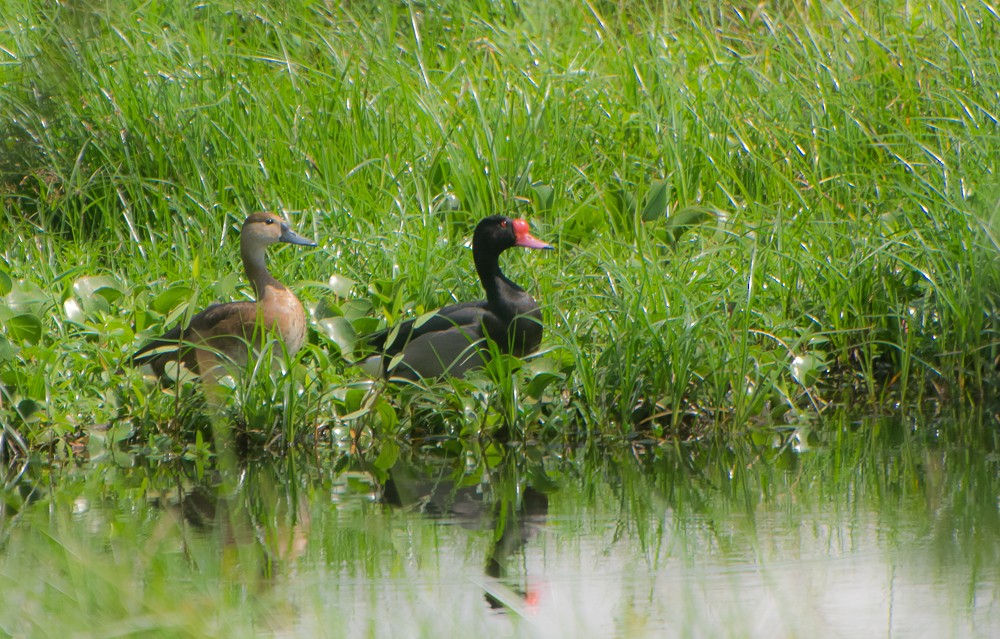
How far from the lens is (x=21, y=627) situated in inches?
127

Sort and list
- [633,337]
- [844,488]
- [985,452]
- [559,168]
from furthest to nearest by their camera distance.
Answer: [559,168], [633,337], [985,452], [844,488]

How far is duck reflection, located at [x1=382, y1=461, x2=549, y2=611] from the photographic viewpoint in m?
4.11

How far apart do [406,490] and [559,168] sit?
2948 mm

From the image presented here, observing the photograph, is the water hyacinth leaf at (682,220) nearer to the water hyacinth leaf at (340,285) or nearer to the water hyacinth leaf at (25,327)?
the water hyacinth leaf at (340,285)

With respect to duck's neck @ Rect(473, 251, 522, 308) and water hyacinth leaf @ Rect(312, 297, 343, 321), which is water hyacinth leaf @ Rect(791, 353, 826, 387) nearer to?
duck's neck @ Rect(473, 251, 522, 308)

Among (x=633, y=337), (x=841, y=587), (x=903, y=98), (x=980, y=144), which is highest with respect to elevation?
(x=903, y=98)

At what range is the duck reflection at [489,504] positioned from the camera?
13.5ft

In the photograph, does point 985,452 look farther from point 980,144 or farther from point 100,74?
point 100,74

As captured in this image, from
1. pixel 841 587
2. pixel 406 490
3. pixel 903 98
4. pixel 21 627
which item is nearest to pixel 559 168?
pixel 903 98

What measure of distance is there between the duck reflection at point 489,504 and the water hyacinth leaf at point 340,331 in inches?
37.1

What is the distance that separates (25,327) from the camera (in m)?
6.00

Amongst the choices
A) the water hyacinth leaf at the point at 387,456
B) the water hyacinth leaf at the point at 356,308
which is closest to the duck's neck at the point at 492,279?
the water hyacinth leaf at the point at 356,308

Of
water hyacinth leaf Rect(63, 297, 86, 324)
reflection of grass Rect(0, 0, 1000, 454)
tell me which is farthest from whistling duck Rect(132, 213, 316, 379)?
water hyacinth leaf Rect(63, 297, 86, 324)

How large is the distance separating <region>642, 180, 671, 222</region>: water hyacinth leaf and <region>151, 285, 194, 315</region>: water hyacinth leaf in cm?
228
